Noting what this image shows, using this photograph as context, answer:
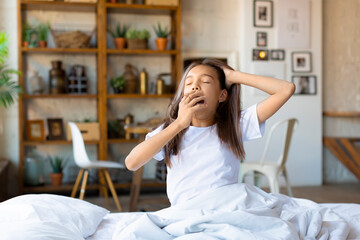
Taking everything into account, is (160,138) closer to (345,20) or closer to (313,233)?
(313,233)

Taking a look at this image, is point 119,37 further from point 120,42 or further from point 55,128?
point 55,128

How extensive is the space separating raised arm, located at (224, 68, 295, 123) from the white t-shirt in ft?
0.65

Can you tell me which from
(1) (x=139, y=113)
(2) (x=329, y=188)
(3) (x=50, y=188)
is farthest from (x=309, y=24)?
(3) (x=50, y=188)

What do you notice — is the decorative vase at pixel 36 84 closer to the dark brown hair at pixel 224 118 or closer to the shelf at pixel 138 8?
the shelf at pixel 138 8

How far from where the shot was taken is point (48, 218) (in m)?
1.58

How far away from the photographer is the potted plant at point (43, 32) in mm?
4965

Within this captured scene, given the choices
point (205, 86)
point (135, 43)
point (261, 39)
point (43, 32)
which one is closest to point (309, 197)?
point (261, 39)

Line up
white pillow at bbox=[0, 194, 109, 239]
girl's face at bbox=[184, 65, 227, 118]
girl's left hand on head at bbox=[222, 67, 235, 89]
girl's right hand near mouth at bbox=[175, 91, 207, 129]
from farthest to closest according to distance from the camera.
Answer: girl's left hand on head at bbox=[222, 67, 235, 89]
girl's face at bbox=[184, 65, 227, 118]
girl's right hand near mouth at bbox=[175, 91, 207, 129]
white pillow at bbox=[0, 194, 109, 239]

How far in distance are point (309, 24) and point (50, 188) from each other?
11.9ft

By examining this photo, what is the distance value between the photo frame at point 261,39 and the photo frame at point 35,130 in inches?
105

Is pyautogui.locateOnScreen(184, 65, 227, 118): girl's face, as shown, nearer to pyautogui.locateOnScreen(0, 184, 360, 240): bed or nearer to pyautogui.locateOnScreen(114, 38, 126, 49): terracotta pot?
pyautogui.locateOnScreen(0, 184, 360, 240): bed

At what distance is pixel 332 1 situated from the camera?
595cm

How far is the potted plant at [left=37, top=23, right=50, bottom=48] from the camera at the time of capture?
4965 millimetres

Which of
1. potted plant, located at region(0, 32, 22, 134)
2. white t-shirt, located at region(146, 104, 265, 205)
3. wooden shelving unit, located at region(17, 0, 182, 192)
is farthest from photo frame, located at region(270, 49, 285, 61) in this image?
white t-shirt, located at region(146, 104, 265, 205)
